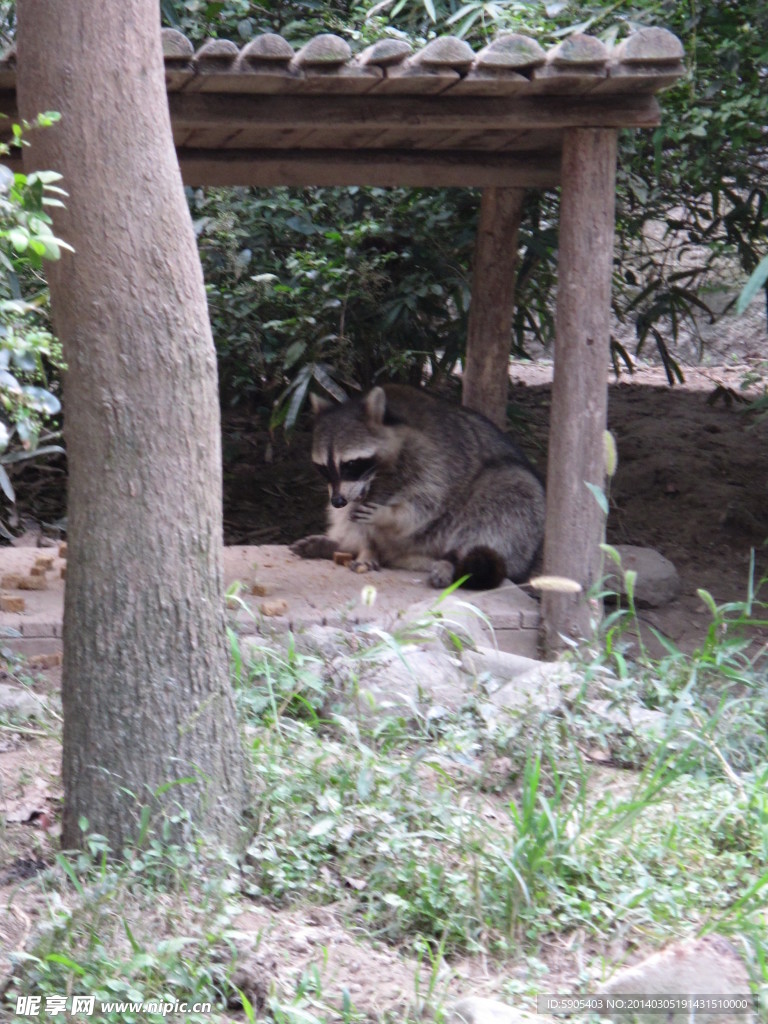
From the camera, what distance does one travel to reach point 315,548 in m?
6.07

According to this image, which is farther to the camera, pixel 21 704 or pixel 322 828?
pixel 21 704

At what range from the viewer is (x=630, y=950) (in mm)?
2631

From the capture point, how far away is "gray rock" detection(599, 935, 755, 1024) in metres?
2.29

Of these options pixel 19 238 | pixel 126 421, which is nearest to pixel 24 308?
pixel 19 238

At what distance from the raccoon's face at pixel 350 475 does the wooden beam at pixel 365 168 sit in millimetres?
1355

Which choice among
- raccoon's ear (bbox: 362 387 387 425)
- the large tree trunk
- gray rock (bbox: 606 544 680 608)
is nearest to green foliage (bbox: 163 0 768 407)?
raccoon's ear (bbox: 362 387 387 425)

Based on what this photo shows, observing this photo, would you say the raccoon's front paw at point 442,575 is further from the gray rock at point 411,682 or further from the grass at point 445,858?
the grass at point 445,858

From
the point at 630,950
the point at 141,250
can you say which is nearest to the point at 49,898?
the point at 630,950

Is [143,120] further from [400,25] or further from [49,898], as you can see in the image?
[400,25]

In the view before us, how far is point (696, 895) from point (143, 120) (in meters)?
2.23

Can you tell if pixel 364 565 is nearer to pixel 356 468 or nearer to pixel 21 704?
pixel 356 468

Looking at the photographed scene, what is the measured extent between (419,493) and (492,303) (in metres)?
1.14

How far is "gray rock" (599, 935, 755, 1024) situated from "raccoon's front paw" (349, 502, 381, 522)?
375 cm

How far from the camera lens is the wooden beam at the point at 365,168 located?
5266mm
